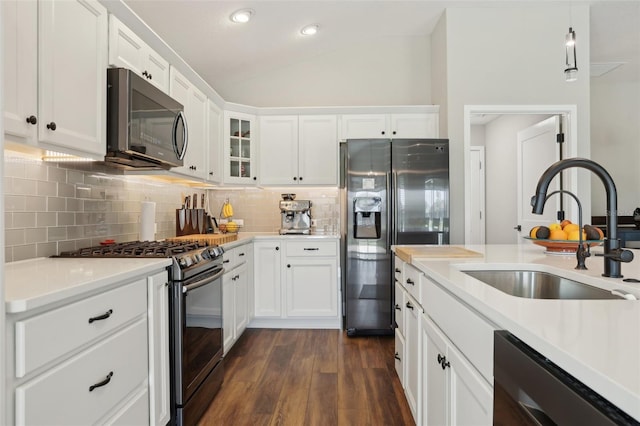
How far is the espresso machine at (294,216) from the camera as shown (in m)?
3.96

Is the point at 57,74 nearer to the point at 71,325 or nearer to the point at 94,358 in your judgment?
the point at 71,325

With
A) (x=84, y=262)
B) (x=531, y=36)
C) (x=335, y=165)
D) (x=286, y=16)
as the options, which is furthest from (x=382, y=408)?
(x=531, y=36)

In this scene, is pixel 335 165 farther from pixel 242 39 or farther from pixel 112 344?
pixel 112 344

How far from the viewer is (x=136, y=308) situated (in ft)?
5.33

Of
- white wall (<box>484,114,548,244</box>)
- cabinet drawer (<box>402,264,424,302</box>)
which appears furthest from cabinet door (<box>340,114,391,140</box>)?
cabinet drawer (<box>402,264,424,302</box>)

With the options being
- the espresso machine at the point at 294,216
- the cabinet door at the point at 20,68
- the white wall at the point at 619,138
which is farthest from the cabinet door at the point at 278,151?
the white wall at the point at 619,138

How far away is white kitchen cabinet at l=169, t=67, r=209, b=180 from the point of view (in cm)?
277

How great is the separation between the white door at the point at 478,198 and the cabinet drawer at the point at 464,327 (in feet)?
17.0

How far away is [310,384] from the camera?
2.51m

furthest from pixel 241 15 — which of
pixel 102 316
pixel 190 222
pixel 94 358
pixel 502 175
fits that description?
pixel 502 175

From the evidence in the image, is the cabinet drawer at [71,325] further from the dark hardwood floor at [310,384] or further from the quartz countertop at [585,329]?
the quartz countertop at [585,329]

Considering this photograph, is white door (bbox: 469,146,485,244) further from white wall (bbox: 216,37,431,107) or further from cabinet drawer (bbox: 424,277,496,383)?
cabinet drawer (bbox: 424,277,496,383)

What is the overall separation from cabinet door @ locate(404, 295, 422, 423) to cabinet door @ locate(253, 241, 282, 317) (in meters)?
1.83

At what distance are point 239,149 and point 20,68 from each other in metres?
2.60
